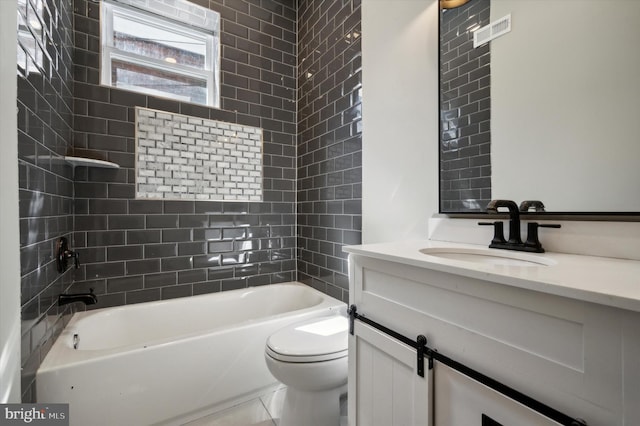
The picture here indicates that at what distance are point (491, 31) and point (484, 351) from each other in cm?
139

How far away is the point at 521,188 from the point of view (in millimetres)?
1186

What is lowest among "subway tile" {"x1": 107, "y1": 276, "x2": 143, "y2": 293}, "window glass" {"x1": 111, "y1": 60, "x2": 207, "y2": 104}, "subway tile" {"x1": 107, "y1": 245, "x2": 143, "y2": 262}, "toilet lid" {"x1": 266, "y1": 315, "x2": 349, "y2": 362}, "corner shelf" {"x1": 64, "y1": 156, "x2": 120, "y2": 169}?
"toilet lid" {"x1": 266, "y1": 315, "x2": 349, "y2": 362}

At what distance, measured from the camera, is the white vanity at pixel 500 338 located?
1.69ft

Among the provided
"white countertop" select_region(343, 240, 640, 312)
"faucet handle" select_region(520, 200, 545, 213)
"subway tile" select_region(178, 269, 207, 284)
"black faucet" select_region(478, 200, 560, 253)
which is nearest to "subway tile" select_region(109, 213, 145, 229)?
"subway tile" select_region(178, 269, 207, 284)

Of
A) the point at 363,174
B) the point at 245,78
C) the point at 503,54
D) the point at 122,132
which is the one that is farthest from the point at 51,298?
the point at 503,54

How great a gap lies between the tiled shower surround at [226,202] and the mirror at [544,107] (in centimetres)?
70

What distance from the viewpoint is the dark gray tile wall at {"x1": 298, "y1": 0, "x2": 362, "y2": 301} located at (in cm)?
201

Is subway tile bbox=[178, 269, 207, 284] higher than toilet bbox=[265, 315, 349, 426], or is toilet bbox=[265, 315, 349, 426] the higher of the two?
subway tile bbox=[178, 269, 207, 284]

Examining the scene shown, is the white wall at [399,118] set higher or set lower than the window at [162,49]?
lower

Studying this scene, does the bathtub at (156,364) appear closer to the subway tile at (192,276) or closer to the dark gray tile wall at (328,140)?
the subway tile at (192,276)

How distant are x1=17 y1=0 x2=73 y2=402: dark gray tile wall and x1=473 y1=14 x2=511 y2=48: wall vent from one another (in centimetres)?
188

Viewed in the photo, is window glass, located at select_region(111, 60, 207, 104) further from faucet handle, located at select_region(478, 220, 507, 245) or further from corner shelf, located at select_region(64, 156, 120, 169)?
faucet handle, located at select_region(478, 220, 507, 245)

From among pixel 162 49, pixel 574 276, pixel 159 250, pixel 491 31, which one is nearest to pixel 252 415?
pixel 159 250

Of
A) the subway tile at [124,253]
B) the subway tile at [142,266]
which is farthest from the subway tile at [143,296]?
the subway tile at [124,253]
